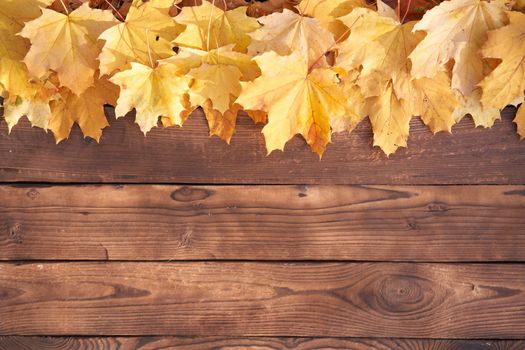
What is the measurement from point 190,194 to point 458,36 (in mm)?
562

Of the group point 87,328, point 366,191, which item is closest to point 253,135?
point 366,191

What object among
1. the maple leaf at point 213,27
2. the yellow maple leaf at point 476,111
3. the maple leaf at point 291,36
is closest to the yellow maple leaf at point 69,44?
the maple leaf at point 213,27

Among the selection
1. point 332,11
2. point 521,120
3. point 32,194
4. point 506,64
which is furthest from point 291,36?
point 32,194

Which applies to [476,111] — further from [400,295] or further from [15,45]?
[15,45]

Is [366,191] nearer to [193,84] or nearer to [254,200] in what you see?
[254,200]

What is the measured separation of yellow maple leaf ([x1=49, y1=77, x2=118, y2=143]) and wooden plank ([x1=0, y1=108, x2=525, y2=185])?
0.04 metres

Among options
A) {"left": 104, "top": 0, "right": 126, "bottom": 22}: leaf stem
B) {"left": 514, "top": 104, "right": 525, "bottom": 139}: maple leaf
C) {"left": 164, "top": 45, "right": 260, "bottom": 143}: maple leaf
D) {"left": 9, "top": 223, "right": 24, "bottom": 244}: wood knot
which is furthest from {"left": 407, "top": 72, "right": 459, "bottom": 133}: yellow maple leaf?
{"left": 9, "top": 223, "right": 24, "bottom": 244}: wood knot

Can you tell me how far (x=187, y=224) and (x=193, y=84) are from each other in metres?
0.29

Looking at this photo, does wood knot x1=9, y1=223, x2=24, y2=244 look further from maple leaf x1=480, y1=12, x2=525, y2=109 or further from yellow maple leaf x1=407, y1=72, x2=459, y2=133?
maple leaf x1=480, y1=12, x2=525, y2=109

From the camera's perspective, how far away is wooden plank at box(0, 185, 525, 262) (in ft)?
3.95

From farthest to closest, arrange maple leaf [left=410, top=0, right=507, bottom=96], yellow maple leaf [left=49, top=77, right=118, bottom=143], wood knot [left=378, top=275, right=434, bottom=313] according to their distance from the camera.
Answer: wood knot [left=378, top=275, right=434, bottom=313] < yellow maple leaf [left=49, top=77, right=118, bottom=143] < maple leaf [left=410, top=0, right=507, bottom=96]

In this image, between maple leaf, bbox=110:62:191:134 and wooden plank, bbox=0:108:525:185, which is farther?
wooden plank, bbox=0:108:525:185

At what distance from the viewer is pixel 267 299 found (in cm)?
124

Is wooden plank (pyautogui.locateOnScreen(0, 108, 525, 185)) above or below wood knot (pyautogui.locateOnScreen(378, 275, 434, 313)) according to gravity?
above
